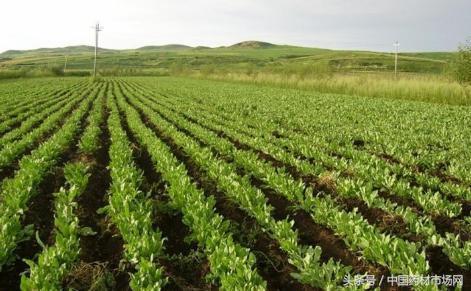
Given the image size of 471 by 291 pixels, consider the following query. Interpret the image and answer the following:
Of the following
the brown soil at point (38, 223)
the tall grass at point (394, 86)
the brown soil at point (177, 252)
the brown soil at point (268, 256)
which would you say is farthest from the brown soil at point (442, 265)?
the tall grass at point (394, 86)

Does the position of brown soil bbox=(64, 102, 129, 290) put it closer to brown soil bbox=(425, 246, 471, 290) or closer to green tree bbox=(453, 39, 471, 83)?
brown soil bbox=(425, 246, 471, 290)

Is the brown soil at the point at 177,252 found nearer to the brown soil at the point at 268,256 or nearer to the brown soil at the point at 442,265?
the brown soil at the point at 268,256

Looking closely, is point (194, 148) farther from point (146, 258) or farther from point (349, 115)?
point (349, 115)

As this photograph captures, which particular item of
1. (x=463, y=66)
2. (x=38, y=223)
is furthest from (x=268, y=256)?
(x=463, y=66)

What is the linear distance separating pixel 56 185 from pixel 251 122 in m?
9.08

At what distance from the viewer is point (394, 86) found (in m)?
25.9

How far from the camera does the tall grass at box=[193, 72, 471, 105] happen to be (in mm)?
22266

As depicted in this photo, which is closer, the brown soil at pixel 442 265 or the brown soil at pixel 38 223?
the brown soil at pixel 442 265

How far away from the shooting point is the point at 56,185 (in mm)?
7895

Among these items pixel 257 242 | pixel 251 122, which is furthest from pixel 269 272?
pixel 251 122

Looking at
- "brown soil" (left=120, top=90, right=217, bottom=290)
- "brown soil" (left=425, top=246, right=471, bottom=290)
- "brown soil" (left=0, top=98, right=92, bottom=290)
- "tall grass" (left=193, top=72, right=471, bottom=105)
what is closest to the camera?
"brown soil" (left=425, top=246, right=471, bottom=290)

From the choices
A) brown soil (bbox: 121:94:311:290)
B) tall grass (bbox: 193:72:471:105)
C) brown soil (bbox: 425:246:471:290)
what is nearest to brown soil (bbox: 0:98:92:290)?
brown soil (bbox: 121:94:311:290)

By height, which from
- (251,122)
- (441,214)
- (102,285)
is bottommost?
(102,285)

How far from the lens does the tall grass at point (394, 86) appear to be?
2227cm
